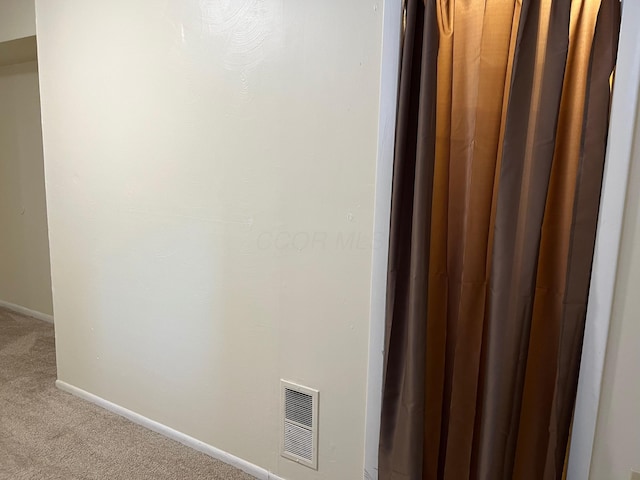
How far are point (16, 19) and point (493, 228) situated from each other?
3.00 metres

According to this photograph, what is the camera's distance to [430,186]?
1339 mm

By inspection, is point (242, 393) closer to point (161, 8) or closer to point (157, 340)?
point (157, 340)

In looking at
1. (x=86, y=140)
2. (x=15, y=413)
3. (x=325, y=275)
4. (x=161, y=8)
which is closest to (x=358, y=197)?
(x=325, y=275)

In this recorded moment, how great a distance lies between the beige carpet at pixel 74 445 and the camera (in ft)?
6.20

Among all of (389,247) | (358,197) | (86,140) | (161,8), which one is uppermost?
(161,8)

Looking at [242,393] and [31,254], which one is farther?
[31,254]

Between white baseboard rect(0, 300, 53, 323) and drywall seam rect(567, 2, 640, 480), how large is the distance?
153 inches

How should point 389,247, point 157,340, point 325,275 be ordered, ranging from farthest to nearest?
point 157,340 → point 325,275 → point 389,247

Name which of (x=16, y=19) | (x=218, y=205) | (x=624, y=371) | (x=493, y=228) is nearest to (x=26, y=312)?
(x=16, y=19)

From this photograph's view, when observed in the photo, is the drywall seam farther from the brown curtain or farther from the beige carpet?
the beige carpet

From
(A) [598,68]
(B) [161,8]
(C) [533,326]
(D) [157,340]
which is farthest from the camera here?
(D) [157,340]

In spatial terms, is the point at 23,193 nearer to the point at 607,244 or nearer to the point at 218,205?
the point at 218,205

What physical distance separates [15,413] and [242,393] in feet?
4.50

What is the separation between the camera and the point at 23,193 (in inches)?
145
